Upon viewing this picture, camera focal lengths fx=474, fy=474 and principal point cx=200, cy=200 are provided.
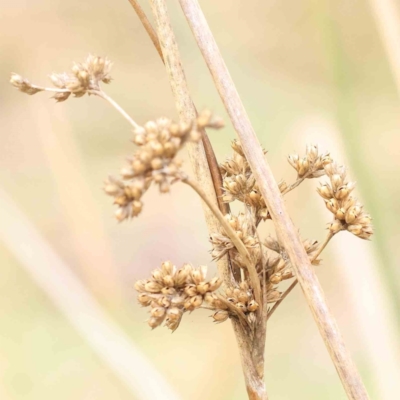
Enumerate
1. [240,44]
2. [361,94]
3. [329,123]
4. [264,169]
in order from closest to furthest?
1. [264,169]
2. [329,123]
3. [361,94]
4. [240,44]

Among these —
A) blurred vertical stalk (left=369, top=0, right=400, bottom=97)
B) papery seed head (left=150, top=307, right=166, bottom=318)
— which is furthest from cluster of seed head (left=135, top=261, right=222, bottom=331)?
blurred vertical stalk (left=369, top=0, right=400, bottom=97)

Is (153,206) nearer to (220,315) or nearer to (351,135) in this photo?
(351,135)

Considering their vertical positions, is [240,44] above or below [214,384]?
above

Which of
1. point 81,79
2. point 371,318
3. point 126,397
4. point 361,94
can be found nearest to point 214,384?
point 126,397

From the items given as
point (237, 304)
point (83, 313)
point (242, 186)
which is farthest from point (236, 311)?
point (83, 313)

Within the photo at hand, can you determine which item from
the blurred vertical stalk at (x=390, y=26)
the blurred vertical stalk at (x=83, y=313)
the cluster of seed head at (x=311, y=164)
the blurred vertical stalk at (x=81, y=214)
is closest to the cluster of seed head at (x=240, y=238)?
the cluster of seed head at (x=311, y=164)

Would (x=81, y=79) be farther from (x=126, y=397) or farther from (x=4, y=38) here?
(x=4, y=38)

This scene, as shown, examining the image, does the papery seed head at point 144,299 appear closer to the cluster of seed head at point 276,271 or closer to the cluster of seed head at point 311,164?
the cluster of seed head at point 276,271
